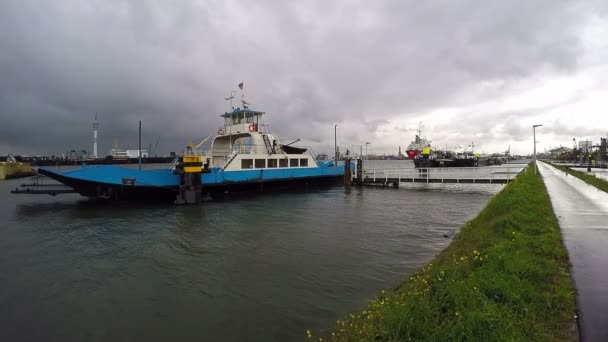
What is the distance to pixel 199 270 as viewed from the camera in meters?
8.52

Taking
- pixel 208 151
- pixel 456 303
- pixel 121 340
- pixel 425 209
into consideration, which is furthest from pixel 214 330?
pixel 208 151

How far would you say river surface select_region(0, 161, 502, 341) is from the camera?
5.81 metres

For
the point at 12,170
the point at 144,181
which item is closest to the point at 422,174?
the point at 144,181

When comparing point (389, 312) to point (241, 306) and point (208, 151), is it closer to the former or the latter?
point (241, 306)

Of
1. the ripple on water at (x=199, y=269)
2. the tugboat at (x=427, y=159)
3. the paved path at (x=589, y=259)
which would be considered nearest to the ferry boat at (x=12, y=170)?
the ripple on water at (x=199, y=269)

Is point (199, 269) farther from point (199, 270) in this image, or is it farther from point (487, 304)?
point (487, 304)

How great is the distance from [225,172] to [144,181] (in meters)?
5.54

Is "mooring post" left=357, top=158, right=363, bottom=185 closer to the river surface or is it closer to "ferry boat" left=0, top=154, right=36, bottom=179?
the river surface

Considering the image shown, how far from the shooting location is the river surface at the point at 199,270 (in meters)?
5.81

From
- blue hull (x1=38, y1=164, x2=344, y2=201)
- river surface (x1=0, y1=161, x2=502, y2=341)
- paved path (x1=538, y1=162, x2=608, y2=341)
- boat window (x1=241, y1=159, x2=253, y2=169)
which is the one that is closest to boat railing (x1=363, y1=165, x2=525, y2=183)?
blue hull (x1=38, y1=164, x2=344, y2=201)

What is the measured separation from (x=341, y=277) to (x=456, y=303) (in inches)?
143

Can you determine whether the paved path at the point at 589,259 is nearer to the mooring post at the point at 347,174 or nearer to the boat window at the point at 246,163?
the boat window at the point at 246,163

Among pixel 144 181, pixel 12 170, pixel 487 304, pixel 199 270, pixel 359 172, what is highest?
pixel 12 170

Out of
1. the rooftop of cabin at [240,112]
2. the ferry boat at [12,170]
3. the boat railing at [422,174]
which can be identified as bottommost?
the boat railing at [422,174]
